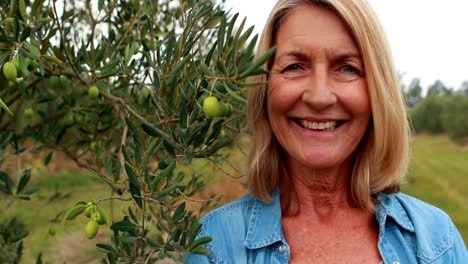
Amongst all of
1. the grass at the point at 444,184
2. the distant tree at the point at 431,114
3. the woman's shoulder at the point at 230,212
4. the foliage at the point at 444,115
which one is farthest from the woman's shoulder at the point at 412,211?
the distant tree at the point at 431,114

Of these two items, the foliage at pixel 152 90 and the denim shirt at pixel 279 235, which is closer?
the foliage at pixel 152 90

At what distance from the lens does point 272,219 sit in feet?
5.67

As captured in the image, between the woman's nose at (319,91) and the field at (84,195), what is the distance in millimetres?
741

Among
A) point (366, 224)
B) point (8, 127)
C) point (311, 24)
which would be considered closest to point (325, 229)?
point (366, 224)

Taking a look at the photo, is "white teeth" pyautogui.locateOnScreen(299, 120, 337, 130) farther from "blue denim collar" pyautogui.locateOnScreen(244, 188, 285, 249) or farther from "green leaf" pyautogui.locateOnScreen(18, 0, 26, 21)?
"green leaf" pyautogui.locateOnScreen(18, 0, 26, 21)

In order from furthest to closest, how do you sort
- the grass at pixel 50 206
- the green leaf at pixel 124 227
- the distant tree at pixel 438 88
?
1. the distant tree at pixel 438 88
2. the grass at pixel 50 206
3. the green leaf at pixel 124 227

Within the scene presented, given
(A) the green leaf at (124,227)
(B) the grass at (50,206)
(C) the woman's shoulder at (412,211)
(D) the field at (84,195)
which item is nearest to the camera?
(A) the green leaf at (124,227)

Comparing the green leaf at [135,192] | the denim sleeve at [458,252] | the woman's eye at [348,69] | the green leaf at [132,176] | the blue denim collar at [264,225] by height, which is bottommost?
the denim sleeve at [458,252]

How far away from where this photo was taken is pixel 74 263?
6.50 metres

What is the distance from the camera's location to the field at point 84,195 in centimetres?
384

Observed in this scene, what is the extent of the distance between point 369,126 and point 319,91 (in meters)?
0.31

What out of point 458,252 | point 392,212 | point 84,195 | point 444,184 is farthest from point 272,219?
point 444,184

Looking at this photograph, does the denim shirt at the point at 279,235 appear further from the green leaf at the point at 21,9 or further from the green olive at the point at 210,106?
the green leaf at the point at 21,9

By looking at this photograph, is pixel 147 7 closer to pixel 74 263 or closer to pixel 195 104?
pixel 195 104
